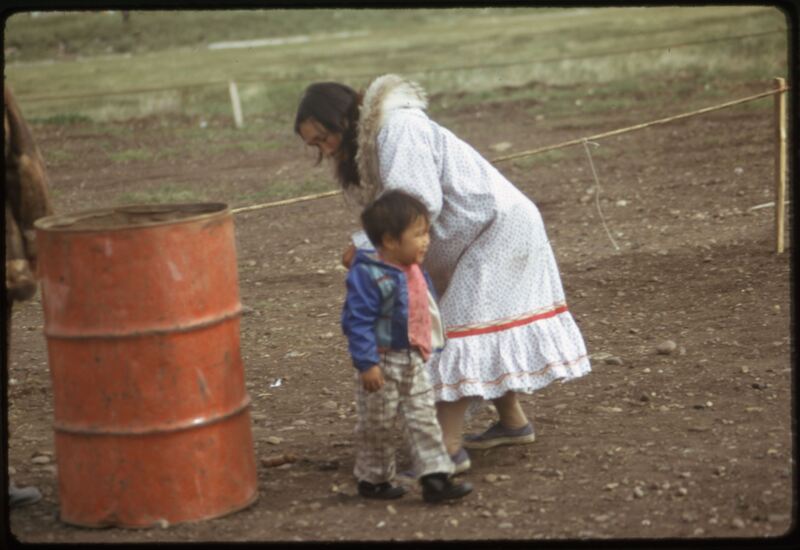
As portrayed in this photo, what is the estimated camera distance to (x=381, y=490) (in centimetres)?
443

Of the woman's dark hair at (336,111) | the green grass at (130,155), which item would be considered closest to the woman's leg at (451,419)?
the woman's dark hair at (336,111)

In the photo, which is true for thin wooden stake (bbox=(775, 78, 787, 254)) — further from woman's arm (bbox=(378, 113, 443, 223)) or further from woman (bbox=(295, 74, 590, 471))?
woman's arm (bbox=(378, 113, 443, 223))

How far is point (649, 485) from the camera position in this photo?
172 inches

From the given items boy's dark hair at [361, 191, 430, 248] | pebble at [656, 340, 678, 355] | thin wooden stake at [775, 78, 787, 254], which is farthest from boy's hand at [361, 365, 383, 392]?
thin wooden stake at [775, 78, 787, 254]

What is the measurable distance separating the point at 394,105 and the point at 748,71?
13832mm

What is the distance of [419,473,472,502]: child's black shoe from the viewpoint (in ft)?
14.2

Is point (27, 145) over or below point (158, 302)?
over

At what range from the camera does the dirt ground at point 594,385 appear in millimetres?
4164

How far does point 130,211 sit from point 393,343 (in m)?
1.08

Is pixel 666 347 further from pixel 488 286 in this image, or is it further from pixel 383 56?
pixel 383 56

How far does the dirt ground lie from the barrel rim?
993 millimetres

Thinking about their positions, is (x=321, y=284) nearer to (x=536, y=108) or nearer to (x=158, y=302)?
(x=158, y=302)

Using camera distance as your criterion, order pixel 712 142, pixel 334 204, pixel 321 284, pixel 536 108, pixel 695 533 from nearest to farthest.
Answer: pixel 695 533 < pixel 321 284 < pixel 334 204 < pixel 712 142 < pixel 536 108

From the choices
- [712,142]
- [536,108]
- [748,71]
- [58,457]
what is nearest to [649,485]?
[58,457]
